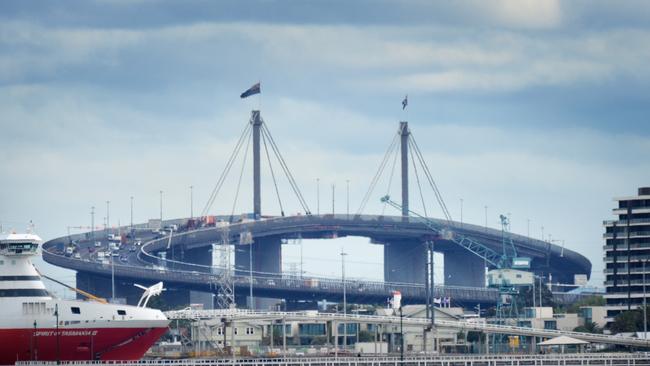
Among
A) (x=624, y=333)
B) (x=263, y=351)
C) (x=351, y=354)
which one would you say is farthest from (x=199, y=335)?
(x=624, y=333)

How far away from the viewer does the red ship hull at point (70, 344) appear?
154875 millimetres

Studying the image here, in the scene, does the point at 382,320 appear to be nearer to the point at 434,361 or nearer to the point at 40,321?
the point at 434,361

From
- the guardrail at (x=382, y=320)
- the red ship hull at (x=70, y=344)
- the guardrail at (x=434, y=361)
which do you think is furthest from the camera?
the guardrail at (x=382, y=320)

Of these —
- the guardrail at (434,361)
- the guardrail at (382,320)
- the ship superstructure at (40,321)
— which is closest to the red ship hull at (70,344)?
the ship superstructure at (40,321)

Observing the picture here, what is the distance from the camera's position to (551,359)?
150m

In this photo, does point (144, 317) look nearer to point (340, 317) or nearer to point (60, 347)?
point (60, 347)

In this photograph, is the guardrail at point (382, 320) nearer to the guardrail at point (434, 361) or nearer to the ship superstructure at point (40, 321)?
the ship superstructure at point (40, 321)

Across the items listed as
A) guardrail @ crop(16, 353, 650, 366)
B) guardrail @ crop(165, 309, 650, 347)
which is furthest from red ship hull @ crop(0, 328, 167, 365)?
guardrail @ crop(165, 309, 650, 347)

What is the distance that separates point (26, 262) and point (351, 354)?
31453mm

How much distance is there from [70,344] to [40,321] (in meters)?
3.44

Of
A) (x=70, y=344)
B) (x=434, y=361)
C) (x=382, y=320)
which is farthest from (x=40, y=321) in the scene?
(x=382, y=320)

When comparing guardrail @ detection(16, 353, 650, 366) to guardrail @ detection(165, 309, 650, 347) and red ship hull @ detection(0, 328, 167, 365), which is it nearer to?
red ship hull @ detection(0, 328, 167, 365)

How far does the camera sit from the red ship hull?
6097 inches

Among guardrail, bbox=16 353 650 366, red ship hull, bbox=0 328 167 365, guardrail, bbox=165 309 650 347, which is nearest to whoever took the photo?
guardrail, bbox=16 353 650 366
